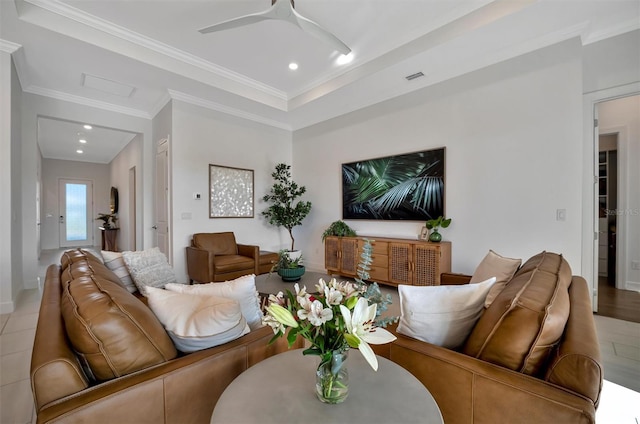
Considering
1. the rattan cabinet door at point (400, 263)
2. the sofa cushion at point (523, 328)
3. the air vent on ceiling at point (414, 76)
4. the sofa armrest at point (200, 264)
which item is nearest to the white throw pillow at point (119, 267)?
the sofa armrest at point (200, 264)

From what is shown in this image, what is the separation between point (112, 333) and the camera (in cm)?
92

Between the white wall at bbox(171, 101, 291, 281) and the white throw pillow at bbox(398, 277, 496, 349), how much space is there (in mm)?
4093

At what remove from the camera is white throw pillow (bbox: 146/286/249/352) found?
3.62ft

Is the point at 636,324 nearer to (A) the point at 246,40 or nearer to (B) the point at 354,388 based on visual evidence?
(B) the point at 354,388

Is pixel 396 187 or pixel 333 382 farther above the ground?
pixel 396 187

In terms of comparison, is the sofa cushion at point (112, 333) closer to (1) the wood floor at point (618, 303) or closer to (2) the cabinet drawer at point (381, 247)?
(2) the cabinet drawer at point (381, 247)

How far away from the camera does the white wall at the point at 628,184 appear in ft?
12.8

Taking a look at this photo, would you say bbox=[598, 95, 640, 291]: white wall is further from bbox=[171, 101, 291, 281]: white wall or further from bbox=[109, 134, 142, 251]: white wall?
bbox=[109, 134, 142, 251]: white wall

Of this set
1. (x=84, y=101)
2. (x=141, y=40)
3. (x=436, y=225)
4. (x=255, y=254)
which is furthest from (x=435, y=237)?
(x=84, y=101)

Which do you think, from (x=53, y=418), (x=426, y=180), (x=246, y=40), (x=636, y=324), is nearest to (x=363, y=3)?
(x=246, y=40)

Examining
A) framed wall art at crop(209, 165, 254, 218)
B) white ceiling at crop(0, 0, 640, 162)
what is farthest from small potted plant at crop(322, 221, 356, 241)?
white ceiling at crop(0, 0, 640, 162)

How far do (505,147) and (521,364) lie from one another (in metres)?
3.16

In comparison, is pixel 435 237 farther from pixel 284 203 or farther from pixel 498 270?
pixel 284 203

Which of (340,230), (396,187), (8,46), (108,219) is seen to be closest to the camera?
(8,46)
